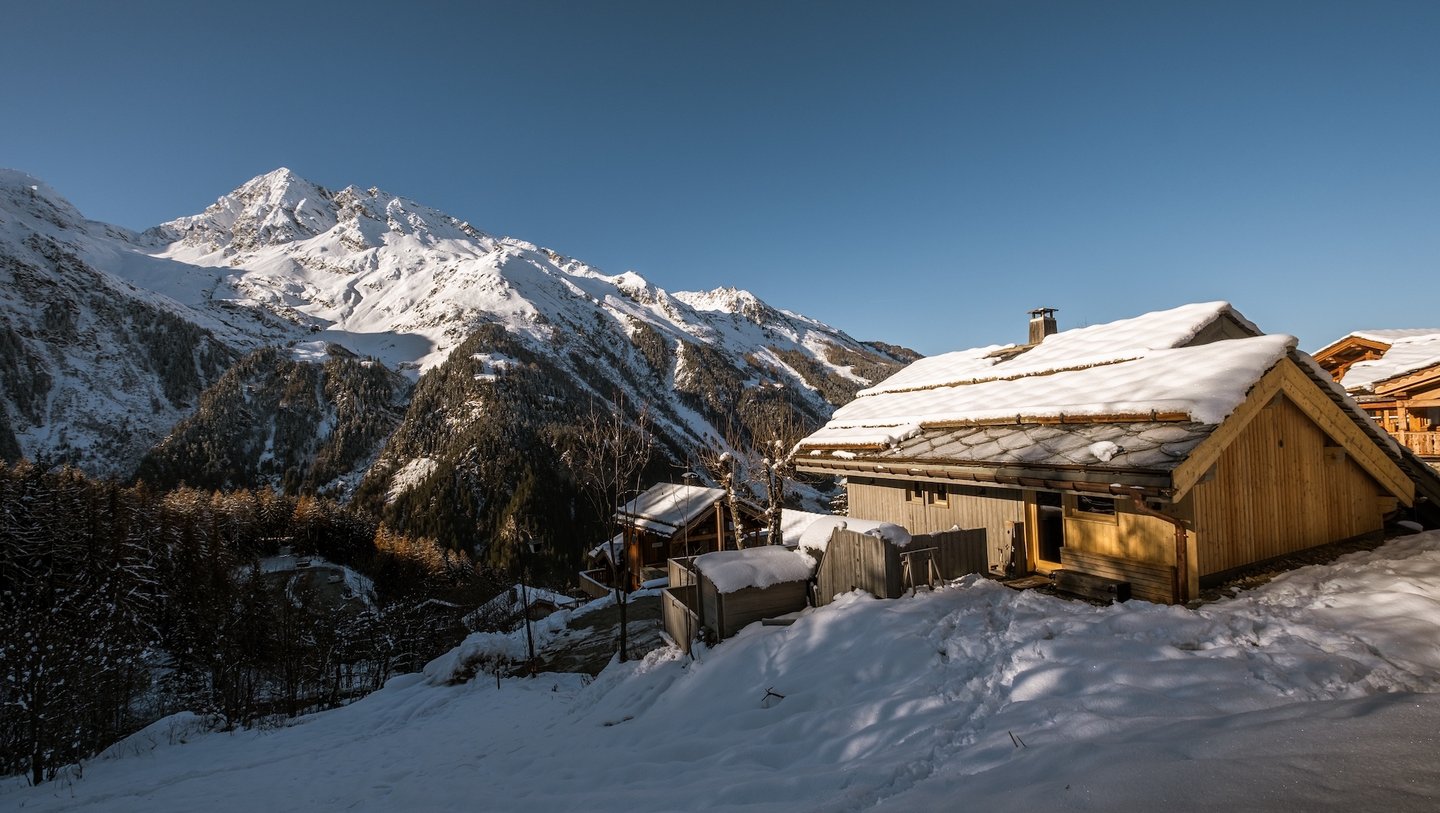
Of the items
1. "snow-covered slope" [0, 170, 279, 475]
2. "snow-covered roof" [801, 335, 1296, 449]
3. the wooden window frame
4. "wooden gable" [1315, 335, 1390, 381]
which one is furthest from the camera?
"snow-covered slope" [0, 170, 279, 475]

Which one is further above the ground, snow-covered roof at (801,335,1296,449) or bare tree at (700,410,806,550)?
snow-covered roof at (801,335,1296,449)

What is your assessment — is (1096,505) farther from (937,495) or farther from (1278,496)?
(937,495)

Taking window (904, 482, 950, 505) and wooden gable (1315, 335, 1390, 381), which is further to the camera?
wooden gable (1315, 335, 1390, 381)

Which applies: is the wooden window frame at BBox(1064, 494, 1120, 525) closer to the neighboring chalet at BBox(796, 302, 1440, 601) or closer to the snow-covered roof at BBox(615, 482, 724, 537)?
the neighboring chalet at BBox(796, 302, 1440, 601)

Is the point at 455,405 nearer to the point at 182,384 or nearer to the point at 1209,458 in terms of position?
the point at 182,384

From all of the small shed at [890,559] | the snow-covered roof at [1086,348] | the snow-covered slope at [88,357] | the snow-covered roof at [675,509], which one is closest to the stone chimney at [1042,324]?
the snow-covered roof at [1086,348]

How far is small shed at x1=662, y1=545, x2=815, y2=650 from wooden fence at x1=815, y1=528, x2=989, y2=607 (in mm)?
642

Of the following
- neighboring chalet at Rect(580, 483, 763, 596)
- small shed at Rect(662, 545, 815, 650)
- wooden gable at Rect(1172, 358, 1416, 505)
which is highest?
wooden gable at Rect(1172, 358, 1416, 505)

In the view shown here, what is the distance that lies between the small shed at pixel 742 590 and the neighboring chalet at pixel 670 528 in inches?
540

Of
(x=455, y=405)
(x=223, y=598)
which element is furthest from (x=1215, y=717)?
(x=455, y=405)

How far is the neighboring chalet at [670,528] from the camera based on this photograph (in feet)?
86.7

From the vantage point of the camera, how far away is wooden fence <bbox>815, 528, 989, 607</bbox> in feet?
29.0

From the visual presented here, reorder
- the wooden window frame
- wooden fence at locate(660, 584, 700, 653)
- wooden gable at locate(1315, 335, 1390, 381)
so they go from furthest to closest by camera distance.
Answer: wooden gable at locate(1315, 335, 1390, 381) < wooden fence at locate(660, 584, 700, 653) < the wooden window frame

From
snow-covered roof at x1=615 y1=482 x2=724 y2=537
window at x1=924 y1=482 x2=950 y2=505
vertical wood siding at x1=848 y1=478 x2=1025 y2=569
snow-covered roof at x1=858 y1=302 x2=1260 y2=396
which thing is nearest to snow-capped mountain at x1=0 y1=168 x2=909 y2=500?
snow-covered roof at x1=615 y1=482 x2=724 y2=537
